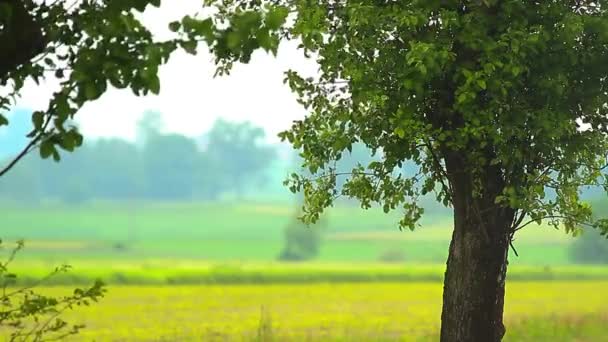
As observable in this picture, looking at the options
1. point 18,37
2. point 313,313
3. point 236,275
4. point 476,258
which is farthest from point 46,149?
point 236,275

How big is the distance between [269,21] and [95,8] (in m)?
1.41

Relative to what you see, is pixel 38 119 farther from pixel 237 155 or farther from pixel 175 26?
pixel 237 155

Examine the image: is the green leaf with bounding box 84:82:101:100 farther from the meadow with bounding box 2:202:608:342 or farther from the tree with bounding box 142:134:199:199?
the tree with bounding box 142:134:199:199

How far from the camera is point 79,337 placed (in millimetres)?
23406

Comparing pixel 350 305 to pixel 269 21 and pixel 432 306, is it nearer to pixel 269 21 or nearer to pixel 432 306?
pixel 432 306

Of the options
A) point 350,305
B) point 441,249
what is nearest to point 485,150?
point 350,305

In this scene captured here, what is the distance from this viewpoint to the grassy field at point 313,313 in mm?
23531

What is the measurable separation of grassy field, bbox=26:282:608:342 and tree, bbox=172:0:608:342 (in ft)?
20.3

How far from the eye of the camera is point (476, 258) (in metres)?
11.9

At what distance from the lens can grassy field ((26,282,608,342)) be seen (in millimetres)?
23531

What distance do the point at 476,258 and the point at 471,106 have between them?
2.15 meters

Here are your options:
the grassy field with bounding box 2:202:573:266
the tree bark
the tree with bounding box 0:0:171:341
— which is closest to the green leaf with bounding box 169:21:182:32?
the tree with bounding box 0:0:171:341

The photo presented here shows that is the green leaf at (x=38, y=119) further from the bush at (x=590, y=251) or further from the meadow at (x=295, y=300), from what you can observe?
the bush at (x=590, y=251)

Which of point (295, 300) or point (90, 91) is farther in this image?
point (295, 300)
